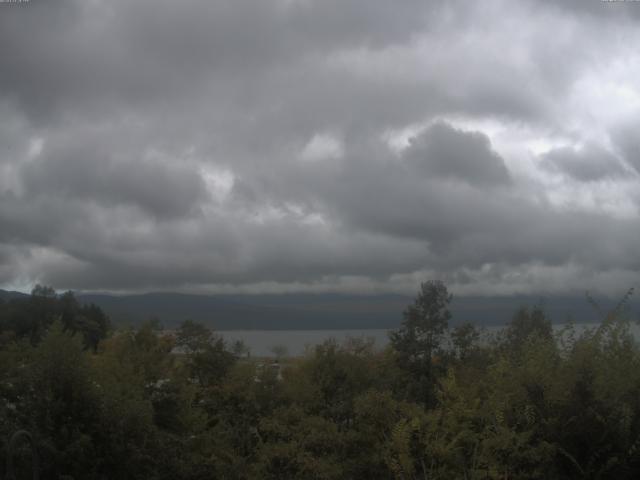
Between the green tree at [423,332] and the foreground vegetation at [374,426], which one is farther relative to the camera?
the green tree at [423,332]

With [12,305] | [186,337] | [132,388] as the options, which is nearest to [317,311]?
[12,305]

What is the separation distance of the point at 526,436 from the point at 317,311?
475 feet

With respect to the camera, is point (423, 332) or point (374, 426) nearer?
point (374, 426)

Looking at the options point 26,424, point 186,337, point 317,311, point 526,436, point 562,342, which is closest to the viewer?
point 526,436

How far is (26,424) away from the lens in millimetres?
11883

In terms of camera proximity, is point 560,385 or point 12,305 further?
point 12,305

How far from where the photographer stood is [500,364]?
13062mm

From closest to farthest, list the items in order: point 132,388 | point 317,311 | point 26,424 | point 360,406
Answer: point 26,424
point 360,406
point 132,388
point 317,311

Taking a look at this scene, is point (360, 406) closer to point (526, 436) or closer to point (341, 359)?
point (526, 436)

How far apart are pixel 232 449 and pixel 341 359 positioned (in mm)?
4869

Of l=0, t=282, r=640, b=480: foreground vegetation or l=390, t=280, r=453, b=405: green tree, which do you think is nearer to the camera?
l=0, t=282, r=640, b=480: foreground vegetation

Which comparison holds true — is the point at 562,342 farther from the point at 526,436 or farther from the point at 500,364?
the point at 526,436

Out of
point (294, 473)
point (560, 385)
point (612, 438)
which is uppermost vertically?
point (560, 385)

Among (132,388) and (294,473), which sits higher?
(132,388)
